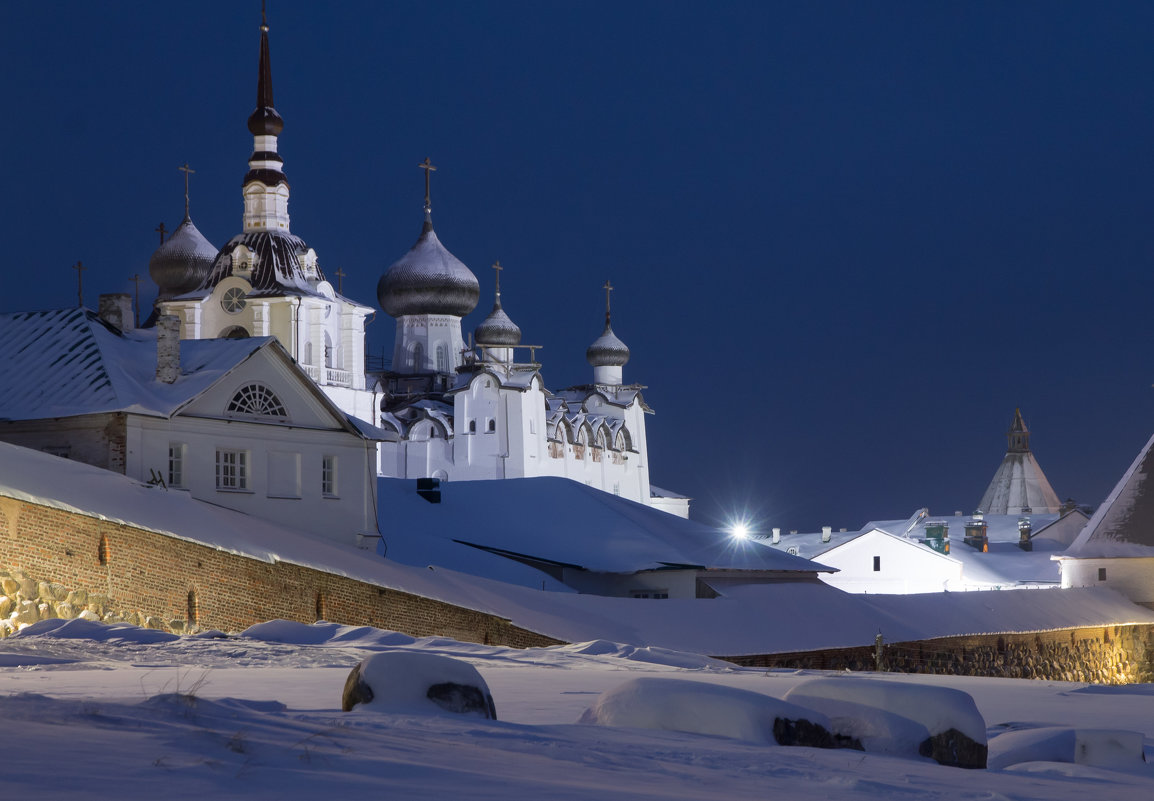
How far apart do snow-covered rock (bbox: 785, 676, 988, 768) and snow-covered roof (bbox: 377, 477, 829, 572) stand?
77.7 ft

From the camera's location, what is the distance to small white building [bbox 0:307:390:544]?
25.8 meters

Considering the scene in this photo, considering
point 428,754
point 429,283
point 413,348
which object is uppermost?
point 429,283

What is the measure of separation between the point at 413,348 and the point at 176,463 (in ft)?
145

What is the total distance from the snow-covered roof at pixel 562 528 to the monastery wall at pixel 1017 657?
370 cm

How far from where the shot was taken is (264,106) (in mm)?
58438

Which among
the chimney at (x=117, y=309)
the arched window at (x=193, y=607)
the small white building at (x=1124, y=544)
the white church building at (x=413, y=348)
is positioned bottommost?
the arched window at (x=193, y=607)

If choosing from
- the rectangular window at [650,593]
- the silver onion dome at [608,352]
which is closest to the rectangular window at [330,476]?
the rectangular window at [650,593]

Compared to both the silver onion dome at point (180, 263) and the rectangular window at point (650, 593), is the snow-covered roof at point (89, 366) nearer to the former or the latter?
the rectangular window at point (650, 593)

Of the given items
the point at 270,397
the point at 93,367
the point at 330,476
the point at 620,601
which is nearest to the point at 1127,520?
the point at 620,601

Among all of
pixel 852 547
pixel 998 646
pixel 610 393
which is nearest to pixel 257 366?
pixel 998 646

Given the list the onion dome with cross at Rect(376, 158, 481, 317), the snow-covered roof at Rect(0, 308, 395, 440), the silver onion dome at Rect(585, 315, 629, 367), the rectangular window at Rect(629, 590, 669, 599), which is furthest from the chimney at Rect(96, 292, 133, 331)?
the silver onion dome at Rect(585, 315, 629, 367)

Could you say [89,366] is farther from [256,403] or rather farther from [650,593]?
[650,593]

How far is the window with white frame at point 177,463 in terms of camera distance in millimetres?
26406

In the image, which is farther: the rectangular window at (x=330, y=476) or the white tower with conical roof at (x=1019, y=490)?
the white tower with conical roof at (x=1019, y=490)
